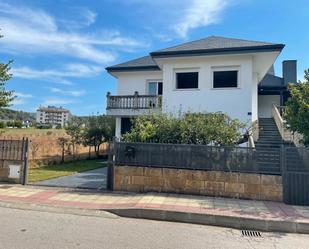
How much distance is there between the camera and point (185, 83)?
625 inches

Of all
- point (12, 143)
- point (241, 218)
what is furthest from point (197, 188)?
point (12, 143)

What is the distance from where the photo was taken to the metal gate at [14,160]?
33.7ft

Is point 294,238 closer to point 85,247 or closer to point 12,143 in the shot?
point 85,247

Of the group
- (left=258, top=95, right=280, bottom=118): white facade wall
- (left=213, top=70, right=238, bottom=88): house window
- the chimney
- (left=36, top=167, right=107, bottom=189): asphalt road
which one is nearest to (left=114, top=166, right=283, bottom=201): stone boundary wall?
(left=36, top=167, right=107, bottom=189): asphalt road

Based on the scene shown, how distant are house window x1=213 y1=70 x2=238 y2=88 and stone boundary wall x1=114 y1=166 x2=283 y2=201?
766 cm

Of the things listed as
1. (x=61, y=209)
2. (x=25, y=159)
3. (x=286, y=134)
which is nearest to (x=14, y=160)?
(x=25, y=159)

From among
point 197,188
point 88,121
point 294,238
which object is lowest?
point 294,238

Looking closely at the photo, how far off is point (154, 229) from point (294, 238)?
2999 mm

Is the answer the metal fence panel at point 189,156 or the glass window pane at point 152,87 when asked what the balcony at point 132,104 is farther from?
the metal fence panel at point 189,156

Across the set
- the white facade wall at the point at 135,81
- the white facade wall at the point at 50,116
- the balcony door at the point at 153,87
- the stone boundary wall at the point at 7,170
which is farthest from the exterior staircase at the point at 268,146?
the white facade wall at the point at 50,116

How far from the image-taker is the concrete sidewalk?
6457mm

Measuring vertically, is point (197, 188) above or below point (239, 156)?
below

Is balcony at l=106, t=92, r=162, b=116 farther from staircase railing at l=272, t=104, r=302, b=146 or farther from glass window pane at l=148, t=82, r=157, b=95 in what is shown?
staircase railing at l=272, t=104, r=302, b=146

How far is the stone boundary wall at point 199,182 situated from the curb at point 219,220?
6.19ft
